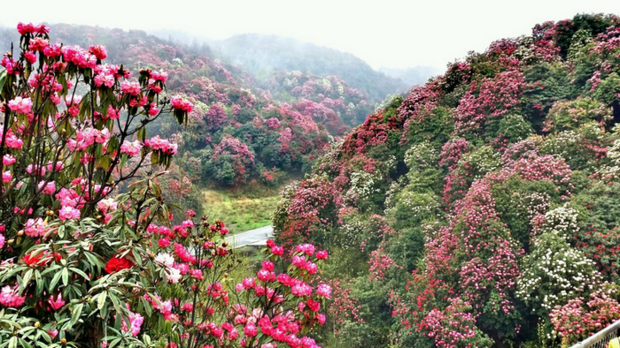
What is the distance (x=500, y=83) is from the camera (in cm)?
667

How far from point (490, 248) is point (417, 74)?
3615cm

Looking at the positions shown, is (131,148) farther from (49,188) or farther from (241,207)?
(241,207)

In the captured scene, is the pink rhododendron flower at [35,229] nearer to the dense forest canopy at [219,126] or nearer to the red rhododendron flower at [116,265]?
the red rhododendron flower at [116,265]

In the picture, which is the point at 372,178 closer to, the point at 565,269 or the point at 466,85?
the point at 466,85

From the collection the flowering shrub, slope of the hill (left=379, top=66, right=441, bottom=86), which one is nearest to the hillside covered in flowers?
the flowering shrub

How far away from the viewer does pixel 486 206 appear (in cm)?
515

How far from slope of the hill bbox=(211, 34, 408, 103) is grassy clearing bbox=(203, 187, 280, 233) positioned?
19.1 m

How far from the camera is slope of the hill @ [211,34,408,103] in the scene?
32069 millimetres

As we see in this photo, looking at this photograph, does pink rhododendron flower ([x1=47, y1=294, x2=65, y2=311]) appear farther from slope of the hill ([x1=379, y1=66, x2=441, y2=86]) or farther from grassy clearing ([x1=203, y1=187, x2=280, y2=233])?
slope of the hill ([x1=379, y1=66, x2=441, y2=86])

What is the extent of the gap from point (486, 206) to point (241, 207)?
25.1ft

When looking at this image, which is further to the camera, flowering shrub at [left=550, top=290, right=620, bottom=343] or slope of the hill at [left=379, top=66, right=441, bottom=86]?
slope of the hill at [left=379, top=66, right=441, bottom=86]

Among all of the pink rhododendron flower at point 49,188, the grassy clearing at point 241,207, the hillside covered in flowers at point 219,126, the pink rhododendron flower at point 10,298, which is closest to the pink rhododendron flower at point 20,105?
the pink rhododendron flower at point 49,188

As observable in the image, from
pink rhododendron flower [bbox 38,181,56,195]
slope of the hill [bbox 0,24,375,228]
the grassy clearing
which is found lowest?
the grassy clearing

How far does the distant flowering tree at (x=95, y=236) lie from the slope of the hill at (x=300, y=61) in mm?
28346
